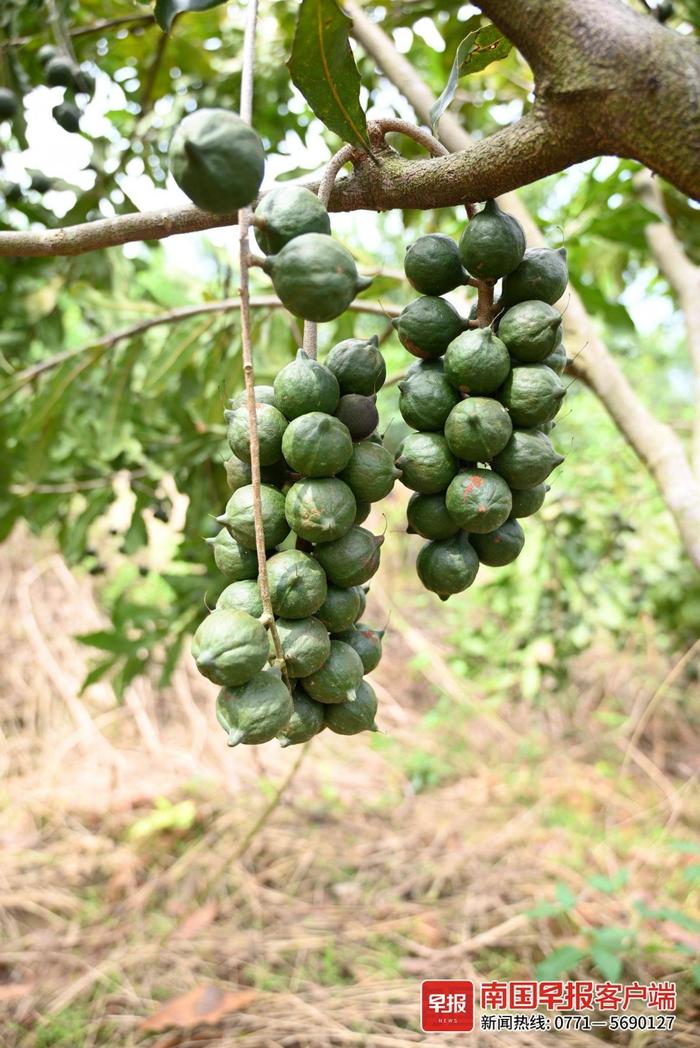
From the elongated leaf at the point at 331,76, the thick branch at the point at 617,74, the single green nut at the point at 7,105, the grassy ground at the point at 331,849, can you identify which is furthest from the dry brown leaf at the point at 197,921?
the thick branch at the point at 617,74

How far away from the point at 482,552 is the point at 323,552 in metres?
0.33

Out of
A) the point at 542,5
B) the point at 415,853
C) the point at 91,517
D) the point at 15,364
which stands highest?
the point at 542,5

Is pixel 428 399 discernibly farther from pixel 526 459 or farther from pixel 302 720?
pixel 302 720

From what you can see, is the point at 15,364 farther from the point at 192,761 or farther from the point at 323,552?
the point at 192,761

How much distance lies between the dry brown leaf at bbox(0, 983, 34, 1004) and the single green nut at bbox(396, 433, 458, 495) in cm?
301

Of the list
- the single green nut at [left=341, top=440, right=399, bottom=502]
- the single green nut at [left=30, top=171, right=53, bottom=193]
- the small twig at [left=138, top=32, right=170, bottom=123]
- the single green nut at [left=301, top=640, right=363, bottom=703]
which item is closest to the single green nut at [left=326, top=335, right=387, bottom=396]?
the single green nut at [left=341, top=440, right=399, bottom=502]

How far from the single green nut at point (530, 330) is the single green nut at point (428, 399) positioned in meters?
0.12

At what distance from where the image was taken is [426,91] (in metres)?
2.66

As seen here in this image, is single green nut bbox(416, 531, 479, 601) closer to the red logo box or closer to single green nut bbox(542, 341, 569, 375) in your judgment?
single green nut bbox(542, 341, 569, 375)

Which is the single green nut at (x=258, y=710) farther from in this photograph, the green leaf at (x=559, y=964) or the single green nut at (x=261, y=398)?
the green leaf at (x=559, y=964)

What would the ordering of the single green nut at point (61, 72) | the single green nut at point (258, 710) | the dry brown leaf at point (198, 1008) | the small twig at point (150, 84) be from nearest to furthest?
the single green nut at point (258, 710) < the single green nut at point (61, 72) < the dry brown leaf at point (198, 1008) < the small twig at point (150, 84)

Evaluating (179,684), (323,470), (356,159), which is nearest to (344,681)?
(323,470)

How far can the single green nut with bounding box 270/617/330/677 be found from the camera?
1.14m

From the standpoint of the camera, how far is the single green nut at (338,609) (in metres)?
1.25
